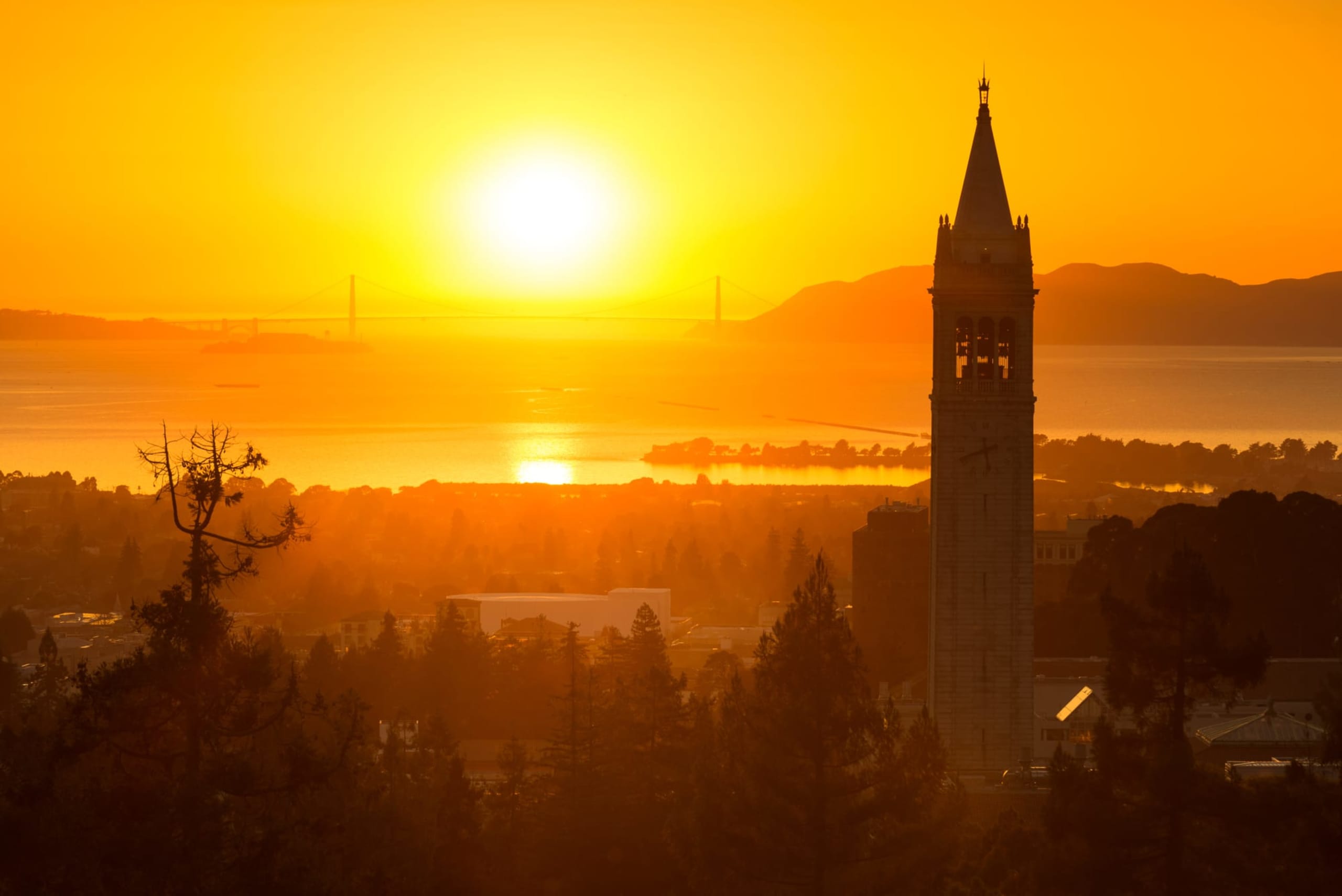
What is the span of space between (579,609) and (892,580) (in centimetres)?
1214

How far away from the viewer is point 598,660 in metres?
37.5

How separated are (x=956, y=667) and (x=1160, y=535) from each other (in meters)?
10.9

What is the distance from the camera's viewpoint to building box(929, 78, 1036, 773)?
25859mm

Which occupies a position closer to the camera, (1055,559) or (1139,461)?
(1055,559)

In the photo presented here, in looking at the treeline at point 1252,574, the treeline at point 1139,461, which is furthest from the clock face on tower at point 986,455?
the treeline at point 1139,461

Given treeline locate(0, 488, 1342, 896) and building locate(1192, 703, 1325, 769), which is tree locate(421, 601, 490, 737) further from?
building locate(1192, 703, 1325, 769)

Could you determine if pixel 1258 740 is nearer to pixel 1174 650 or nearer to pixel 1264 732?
pixel 1264 732

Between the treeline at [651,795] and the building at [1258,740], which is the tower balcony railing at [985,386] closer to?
the building at [1258,740]

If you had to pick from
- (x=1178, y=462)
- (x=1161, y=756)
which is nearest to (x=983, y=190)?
(x=1161, y=756)

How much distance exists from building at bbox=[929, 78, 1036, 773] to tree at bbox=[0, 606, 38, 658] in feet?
90.6

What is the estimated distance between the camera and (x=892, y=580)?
4266cm

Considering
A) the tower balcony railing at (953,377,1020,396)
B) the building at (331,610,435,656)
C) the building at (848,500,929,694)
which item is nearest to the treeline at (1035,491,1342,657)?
the building at (848,500,929,694)

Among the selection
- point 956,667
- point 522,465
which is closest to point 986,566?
point 956,667

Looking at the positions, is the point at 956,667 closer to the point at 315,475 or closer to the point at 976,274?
the point at 976,274
